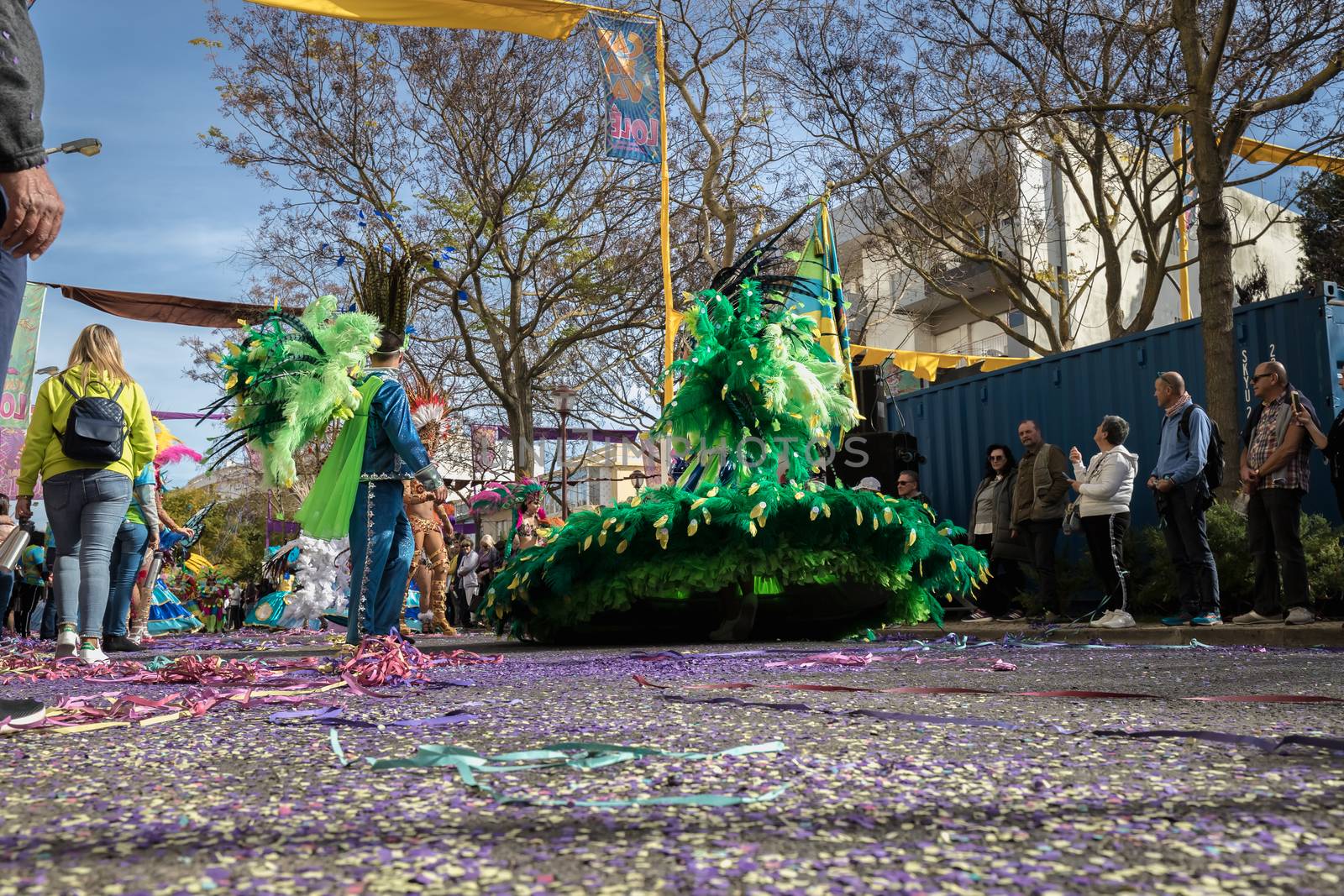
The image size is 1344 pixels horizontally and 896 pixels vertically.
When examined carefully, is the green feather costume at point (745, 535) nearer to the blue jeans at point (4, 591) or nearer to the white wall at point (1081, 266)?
the blue jeans at point (4, 591)

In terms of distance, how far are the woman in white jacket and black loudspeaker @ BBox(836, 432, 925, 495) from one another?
3.09m

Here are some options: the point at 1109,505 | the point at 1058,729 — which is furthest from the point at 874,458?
the point at 1058,729

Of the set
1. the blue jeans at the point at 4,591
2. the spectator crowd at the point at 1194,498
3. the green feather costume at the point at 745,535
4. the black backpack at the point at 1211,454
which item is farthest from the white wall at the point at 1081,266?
the blue jeans at the point at 4,591

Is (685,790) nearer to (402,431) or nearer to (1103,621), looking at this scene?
(402,431)

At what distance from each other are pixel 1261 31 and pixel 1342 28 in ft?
3.49

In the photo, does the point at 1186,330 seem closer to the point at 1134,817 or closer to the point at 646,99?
the point at 646,99

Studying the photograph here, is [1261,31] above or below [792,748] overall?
above

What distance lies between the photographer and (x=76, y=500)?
5.78 meters

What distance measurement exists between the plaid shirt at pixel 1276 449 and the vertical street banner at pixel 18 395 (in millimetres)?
15119

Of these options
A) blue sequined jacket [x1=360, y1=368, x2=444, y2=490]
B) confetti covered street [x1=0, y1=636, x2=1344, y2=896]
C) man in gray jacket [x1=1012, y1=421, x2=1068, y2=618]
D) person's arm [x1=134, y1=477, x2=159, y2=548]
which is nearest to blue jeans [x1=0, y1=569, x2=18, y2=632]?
person's arm [x1=134, y1=477, x2=159, y2=548]

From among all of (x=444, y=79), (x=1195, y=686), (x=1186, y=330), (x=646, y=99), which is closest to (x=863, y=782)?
(x=1195, y=686)

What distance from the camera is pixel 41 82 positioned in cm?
280

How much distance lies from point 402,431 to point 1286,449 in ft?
17.3

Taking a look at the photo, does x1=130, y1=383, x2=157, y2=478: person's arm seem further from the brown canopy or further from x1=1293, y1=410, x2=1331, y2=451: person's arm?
the brown canopy
